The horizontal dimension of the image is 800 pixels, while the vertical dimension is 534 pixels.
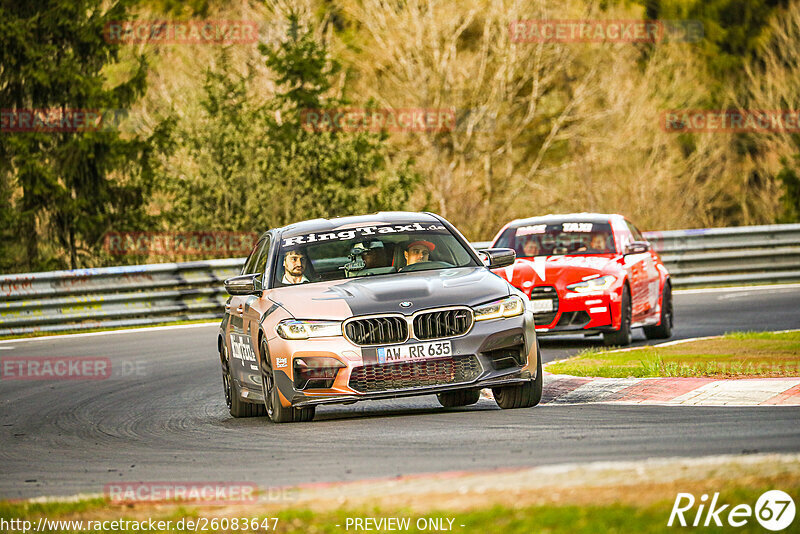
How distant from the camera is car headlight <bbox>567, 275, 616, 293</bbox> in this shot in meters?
16.4

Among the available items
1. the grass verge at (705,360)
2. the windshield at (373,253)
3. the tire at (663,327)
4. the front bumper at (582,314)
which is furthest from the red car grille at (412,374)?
the tire at (663,327)

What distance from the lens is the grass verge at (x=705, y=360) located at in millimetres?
12195

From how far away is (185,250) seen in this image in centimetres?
3033

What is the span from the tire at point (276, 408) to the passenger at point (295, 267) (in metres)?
0.76

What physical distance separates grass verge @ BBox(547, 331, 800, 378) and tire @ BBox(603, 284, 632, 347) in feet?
2.24

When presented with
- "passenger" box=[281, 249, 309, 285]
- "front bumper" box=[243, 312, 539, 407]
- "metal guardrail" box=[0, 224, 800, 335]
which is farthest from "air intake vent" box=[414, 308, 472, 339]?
"metal guardrail" box=[0, 224, 800, 335]

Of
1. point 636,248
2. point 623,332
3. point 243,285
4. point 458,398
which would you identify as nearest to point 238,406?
point 243,285

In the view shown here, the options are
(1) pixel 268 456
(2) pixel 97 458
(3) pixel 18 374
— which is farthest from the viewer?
(3) pixel 18 374

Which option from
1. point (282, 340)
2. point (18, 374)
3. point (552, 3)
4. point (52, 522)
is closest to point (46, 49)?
point (18, 374)

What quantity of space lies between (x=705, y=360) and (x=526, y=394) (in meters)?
3.56

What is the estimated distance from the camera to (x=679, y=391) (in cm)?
1105

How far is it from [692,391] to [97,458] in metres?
4.60

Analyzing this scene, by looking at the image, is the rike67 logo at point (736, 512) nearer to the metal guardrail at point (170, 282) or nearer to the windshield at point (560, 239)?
the windshield at point (560, 239)

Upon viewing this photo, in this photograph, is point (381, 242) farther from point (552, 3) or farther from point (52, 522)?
point (552, 3)
